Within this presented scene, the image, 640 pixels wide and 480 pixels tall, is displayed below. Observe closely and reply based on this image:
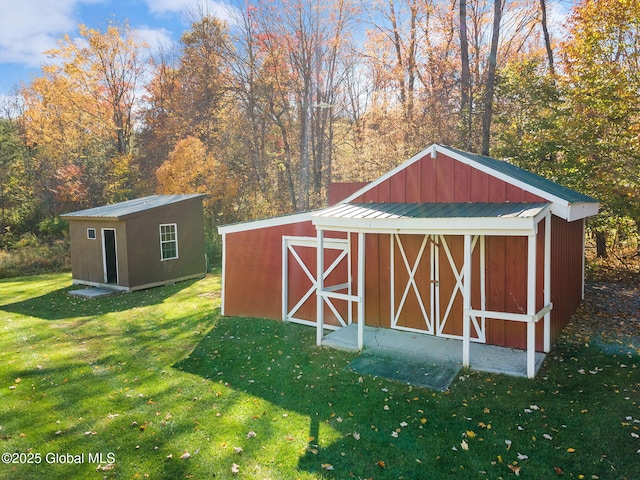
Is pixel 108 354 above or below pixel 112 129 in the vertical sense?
below

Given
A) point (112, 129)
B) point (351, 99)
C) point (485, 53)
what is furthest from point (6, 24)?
point (485, 53)

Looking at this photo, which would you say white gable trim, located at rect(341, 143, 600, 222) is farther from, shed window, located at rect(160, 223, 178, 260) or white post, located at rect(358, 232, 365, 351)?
shed window, located at rect(160, 223, 178, 260)

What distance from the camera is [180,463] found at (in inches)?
168

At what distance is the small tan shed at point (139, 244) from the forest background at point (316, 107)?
14.4ft

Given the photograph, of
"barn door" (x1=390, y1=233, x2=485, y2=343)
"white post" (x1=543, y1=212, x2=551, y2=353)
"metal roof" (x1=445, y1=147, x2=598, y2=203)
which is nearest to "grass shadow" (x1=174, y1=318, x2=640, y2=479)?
"white post" (x1=543, y1=212, x2=551, y2=353)

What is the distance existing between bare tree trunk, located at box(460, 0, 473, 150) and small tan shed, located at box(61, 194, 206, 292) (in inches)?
396

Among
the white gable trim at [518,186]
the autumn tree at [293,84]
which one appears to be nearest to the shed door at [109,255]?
the autumn tree at [293,84]

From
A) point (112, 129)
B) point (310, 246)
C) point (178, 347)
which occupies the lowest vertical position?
point (178, 347)

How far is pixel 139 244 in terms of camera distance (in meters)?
14.0

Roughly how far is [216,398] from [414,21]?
751 inches

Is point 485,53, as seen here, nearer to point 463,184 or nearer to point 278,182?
point 278,182

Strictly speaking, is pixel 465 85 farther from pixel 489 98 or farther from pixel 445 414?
pixel 445 414

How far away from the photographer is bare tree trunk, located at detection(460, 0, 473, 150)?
1489 cm

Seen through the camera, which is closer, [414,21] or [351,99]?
[414,21]
